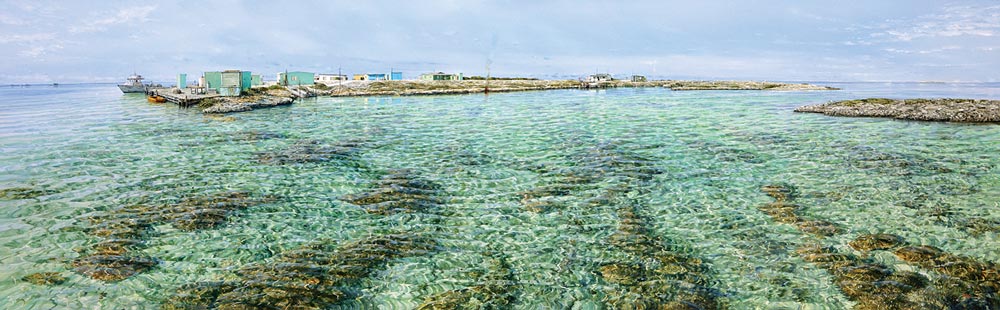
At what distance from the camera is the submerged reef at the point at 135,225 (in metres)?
8.97

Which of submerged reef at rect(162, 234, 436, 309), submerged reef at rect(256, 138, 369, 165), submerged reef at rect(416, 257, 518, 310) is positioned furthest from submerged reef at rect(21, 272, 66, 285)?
submerged reef at rect(256, 138, 369, 165)

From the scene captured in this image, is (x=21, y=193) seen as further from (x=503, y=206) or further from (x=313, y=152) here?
(x=503, y=206)

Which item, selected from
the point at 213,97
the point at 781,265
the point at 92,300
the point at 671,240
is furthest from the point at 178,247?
the point at 213,97

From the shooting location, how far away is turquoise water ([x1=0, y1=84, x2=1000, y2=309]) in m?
8.52

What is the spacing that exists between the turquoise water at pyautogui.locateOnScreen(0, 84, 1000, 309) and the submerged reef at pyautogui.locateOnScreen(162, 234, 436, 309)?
Result: 263mm

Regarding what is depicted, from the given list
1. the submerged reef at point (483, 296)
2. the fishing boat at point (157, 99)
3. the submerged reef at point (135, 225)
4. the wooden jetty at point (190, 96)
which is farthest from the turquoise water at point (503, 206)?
the fishing boat at point (157, 99)

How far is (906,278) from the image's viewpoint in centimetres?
848

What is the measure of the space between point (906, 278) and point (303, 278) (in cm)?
1063

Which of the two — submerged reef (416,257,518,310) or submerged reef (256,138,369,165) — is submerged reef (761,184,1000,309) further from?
submerged reef (256,138,369,165)

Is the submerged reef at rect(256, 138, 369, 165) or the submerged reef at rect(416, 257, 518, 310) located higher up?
the submerged reef at rect(256, 138, 369, 165)

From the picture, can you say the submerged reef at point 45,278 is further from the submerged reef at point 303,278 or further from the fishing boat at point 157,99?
the fishing boat at point 157,99

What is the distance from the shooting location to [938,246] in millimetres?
10062

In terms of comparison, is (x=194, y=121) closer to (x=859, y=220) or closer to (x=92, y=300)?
(x=92, y=300)

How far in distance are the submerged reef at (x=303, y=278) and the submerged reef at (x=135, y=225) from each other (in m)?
1.90
